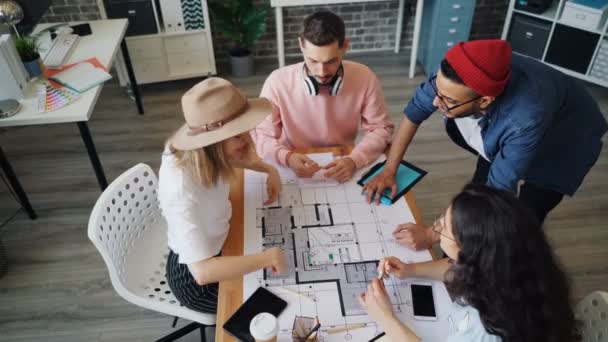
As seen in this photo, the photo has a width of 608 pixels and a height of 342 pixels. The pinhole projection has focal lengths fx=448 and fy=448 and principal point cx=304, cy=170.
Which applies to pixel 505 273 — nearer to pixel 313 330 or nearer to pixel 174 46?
pixel 313 330

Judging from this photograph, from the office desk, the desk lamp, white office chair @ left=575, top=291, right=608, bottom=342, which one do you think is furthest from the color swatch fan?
white office chair @ left=575, top=291, right=608, bottom=342

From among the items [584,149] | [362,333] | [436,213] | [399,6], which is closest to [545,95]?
[584,149]

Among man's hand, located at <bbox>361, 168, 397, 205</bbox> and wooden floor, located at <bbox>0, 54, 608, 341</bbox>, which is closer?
man's hand, located at <bbox>361, 168, 397, 205</bbox>

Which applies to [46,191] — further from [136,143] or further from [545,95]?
[545,95]

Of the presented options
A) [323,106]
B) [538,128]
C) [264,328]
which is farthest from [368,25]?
[264,328]

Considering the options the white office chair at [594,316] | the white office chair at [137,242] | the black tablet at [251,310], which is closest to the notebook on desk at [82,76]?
the white office chair at [137,242]

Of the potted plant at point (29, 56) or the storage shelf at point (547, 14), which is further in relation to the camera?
the storage shelf at point (547, 14)

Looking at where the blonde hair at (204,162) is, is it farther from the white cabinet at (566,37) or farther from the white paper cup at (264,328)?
the white cabinet at (566,37)

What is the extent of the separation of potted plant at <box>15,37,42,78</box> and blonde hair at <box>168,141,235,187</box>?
1564mm

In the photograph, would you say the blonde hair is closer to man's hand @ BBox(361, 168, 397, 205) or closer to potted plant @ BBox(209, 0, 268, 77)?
man's hand @ BBox(361, 168, 397, 205)

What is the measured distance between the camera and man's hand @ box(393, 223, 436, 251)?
137 centimetres

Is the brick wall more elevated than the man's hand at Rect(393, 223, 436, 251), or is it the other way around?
the man's hand at Rect(393, 223, 436, 251)

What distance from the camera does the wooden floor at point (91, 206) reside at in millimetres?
2105

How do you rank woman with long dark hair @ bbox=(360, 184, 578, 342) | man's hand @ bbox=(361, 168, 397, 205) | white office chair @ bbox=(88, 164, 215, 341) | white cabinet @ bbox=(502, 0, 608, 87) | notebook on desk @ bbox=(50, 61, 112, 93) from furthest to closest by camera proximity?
white cabinet @ bbox=(502, 0, 608, 87) → notebook on desk @ bbox=(50, 61, 112, 93) → man's hand @ bbox=(361, 168, 397, 205) → white office chair @ bbox=(88, 164, 215, 341) → woman with long dark hair @ bbox=(360, 184, 578, 342)
